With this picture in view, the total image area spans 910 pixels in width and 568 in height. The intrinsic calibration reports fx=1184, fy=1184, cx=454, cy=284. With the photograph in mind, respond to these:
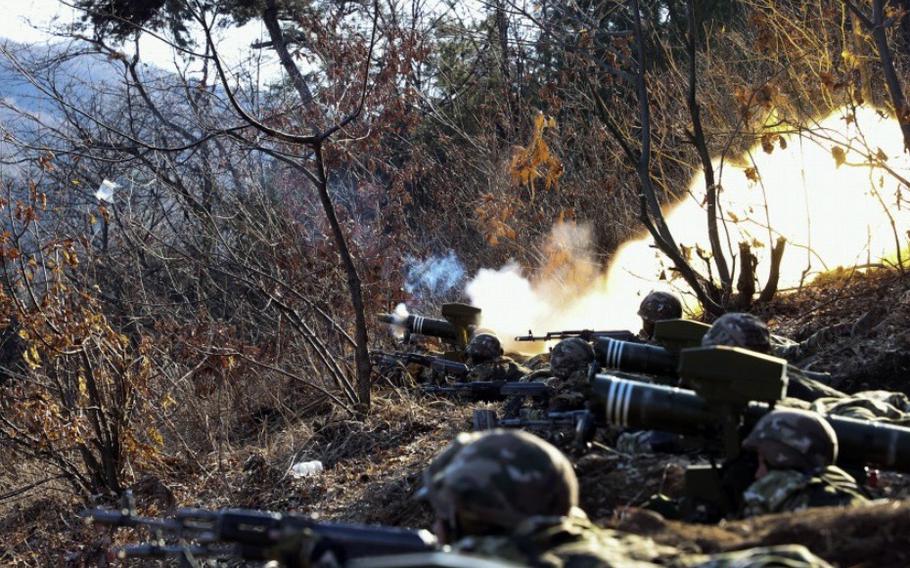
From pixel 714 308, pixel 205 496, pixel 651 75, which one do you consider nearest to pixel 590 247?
pixel 651 75

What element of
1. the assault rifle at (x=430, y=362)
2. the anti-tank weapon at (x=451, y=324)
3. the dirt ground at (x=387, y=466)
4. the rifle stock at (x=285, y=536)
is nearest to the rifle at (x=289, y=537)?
the rifle stock at (x=285, y=536)

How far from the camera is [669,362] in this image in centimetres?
858

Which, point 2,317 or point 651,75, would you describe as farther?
point 651,75

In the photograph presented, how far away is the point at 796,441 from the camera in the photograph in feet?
18.2

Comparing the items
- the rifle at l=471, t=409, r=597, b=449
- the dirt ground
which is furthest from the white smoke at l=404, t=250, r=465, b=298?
the rifle at l=471, t=409, r=597, b=449

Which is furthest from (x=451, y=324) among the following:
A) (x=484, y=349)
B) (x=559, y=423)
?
(x=559, y=423)

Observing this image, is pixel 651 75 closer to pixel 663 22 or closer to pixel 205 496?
pixel 663 22

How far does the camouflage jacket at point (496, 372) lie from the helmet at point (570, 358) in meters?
1.36

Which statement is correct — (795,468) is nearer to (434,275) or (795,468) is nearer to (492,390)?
(492,390)

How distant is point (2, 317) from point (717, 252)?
7.15 metres

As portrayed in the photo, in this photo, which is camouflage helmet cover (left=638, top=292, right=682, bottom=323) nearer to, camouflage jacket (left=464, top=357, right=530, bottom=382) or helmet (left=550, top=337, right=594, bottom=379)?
helmet (left=550, top=337, right=594, bottom=379)

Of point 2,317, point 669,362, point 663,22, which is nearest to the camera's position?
point 669,362

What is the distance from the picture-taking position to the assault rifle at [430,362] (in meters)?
11.8

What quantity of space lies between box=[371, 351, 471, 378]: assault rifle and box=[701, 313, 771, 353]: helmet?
168 inches
